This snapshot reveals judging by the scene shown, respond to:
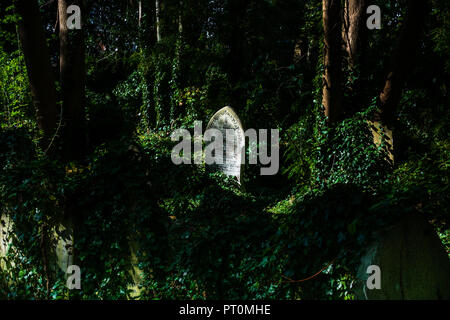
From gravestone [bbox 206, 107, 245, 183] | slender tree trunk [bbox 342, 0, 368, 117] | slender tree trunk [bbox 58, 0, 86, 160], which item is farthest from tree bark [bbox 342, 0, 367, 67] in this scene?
slender tree trunk [bbox 58, 0, 86, 160]

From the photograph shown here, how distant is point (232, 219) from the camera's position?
12.4 feet

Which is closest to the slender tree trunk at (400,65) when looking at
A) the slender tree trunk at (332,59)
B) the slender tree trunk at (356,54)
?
the slender tree trunk at (356,54)

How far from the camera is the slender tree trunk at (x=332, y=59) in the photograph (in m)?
4.88

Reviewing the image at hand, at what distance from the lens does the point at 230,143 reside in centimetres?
941

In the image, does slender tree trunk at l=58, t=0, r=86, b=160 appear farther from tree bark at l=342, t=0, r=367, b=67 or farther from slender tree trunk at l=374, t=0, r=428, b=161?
slender tree trunk at l=374, t=0, r=428, b=161

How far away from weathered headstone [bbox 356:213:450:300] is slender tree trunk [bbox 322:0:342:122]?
3.15 metres

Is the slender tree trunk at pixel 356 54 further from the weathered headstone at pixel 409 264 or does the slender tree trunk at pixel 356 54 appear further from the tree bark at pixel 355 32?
the weathered headstone at pixel 409 264

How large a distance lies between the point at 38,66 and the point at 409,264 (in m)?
4.93

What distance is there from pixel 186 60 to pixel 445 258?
1142cm

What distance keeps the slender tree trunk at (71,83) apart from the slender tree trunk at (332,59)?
355cm

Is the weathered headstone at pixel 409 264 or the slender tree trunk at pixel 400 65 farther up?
the slender tree trunk at pixel 400 65

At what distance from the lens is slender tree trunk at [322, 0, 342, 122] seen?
16.0ft
